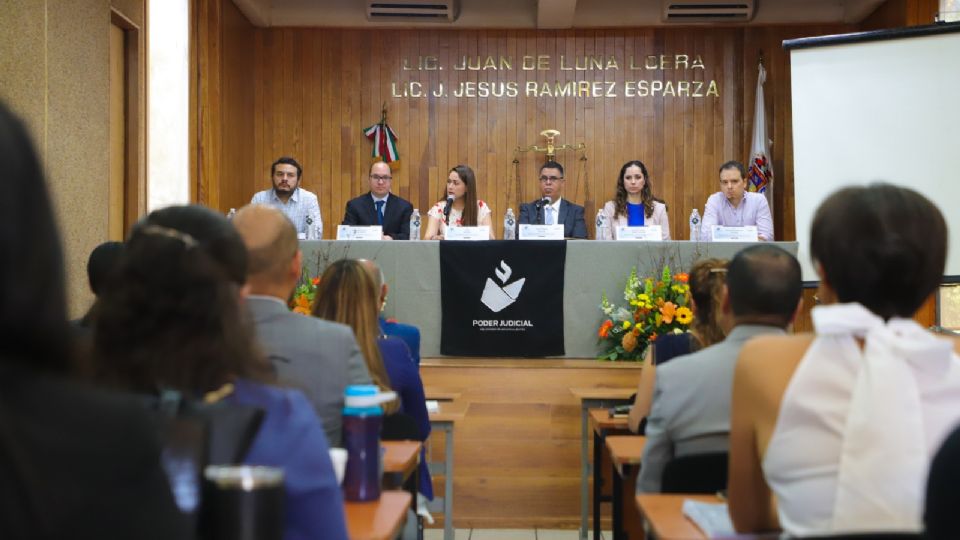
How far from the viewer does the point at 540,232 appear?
20.3 feet

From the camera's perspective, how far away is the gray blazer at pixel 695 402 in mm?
2656

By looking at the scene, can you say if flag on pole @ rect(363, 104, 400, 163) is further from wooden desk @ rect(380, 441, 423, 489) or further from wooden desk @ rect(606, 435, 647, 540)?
wooden desk @ rect(380, 441, 423, 489)

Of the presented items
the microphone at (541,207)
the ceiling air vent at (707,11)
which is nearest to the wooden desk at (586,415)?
the microphone at (541,207)

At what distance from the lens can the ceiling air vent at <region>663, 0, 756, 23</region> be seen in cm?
919

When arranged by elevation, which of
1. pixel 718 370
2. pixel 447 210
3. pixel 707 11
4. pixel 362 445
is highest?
pixel 707 11

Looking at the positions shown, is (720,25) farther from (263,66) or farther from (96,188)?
(96,188)

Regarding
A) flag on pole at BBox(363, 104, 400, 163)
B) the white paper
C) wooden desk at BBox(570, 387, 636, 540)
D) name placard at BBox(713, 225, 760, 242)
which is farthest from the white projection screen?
flag on pole at BBox(363, 104, 400, 163)

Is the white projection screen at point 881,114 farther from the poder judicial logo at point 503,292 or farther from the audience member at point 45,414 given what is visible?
the audience member at point 45,414

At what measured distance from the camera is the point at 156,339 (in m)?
1.32

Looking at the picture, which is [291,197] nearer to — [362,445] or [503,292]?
[503,292]

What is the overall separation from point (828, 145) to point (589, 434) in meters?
2.30

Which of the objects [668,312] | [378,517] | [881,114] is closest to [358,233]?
[668,312]

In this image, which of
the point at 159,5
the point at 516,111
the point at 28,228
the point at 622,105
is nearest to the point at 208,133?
the point at 159,5

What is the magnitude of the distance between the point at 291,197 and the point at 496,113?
8.69 feet
